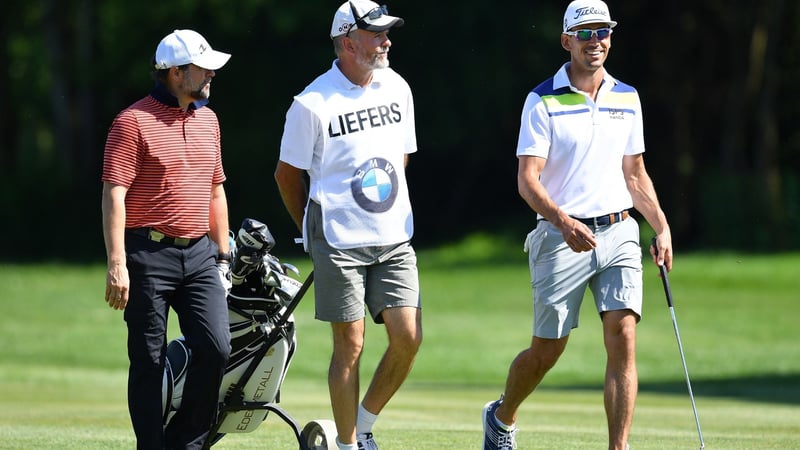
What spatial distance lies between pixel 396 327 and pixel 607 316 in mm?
1045

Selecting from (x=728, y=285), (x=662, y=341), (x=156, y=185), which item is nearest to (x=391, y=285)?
(x=156, y=185)

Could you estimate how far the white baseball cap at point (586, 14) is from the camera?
734cm

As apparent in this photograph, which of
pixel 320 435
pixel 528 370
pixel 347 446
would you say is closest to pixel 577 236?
pixel 528 370

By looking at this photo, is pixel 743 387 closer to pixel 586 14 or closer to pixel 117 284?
pixel 586 14

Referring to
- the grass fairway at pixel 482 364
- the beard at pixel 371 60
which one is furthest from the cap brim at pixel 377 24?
the grass fairway at pixel 482 364

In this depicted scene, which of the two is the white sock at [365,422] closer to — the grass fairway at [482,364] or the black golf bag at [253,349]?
the black golf bag at [253,349]

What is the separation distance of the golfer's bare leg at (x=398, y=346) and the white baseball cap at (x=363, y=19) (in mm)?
1402

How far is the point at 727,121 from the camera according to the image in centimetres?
3272

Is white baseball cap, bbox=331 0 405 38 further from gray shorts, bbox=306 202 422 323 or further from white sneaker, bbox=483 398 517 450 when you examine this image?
white sneaker, bbox=483 398 517 450

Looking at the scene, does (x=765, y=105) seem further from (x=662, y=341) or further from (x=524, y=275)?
(x=662, y=341)

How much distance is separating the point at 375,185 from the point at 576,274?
112cm

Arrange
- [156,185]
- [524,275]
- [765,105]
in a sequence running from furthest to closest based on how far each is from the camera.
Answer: [765,105] < [524,275] < [156,185]

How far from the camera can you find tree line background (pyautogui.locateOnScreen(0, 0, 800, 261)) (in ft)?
105

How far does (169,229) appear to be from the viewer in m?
7.02
